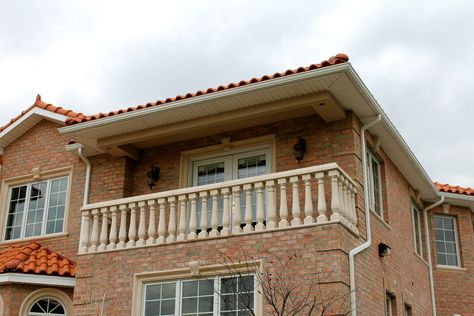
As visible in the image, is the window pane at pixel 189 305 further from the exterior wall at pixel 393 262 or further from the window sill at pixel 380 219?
the window sill at pixel 380 219

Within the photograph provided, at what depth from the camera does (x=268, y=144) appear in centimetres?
1382

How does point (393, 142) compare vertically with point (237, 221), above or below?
above

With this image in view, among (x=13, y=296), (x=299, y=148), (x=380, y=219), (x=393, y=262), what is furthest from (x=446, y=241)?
(x=13, y=296)

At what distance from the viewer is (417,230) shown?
59.9 feet

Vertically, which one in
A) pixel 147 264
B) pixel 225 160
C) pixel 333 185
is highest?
pixel 225 160

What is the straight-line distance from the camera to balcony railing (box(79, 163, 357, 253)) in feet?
36.5

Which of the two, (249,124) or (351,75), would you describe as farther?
(249,124)

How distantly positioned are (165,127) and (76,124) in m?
1.93

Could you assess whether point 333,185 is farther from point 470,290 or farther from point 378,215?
point 470,290

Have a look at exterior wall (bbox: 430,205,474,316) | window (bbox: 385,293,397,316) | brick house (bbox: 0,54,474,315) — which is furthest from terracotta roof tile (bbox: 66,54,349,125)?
exterior wall (bbox: 430,205,474,316)

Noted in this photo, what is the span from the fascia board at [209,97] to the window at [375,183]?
3.50m

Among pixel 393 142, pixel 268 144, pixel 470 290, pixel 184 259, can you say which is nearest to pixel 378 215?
pixel 393 142

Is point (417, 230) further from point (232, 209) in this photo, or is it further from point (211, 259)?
point (211, 259)

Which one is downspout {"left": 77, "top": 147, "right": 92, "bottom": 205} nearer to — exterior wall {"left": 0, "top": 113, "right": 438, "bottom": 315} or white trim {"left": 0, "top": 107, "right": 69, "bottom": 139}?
exterior wall {"left": 0, "top": 113, "right": 438, "bottom": 315}
